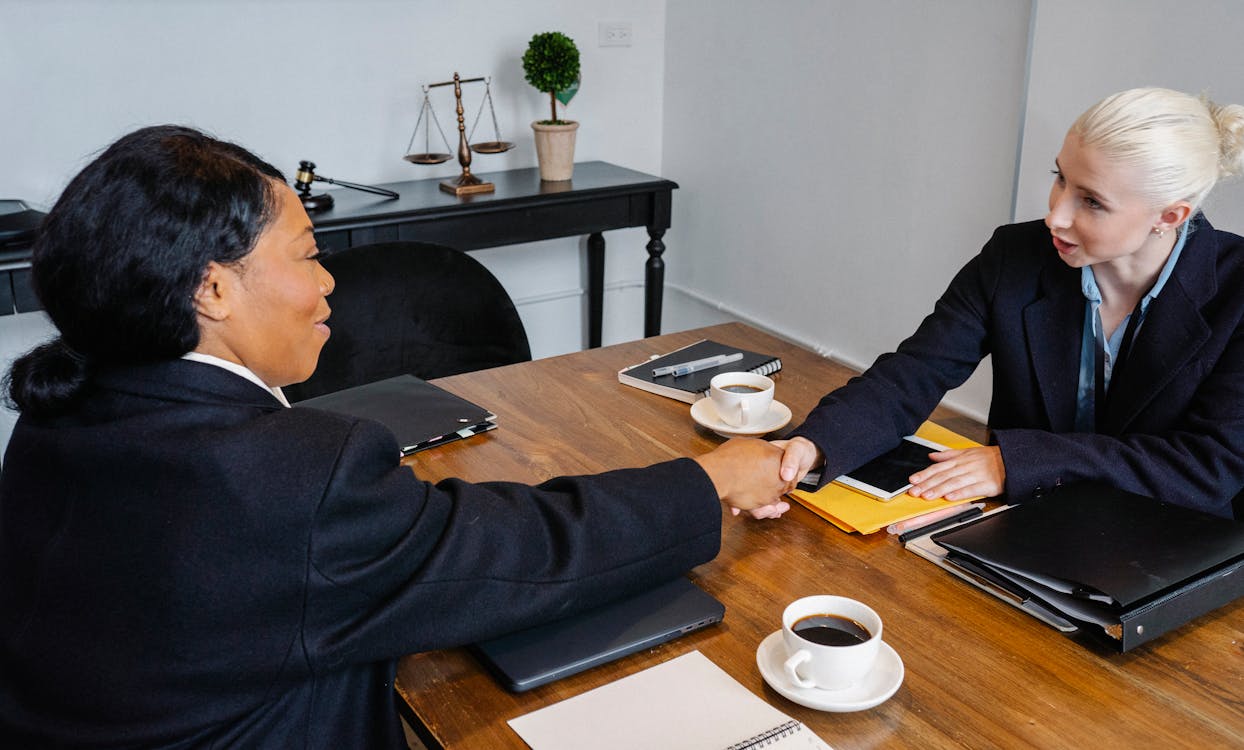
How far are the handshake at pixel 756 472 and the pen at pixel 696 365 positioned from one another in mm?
398

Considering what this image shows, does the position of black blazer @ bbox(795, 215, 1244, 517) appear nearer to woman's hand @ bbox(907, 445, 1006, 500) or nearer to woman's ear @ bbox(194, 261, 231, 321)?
woman's hand @ bbox(907, 445, 1006, 500)

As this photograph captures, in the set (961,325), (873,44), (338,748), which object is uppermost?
(873,44)

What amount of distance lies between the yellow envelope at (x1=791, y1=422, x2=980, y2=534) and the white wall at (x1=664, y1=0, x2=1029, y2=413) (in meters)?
1.49

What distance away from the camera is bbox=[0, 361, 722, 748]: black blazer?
94 centimetres

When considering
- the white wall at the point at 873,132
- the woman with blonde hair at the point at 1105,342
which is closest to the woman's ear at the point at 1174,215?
the woman with blonde hair at the point at 1105,342

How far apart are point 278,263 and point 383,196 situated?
2109 millimetres

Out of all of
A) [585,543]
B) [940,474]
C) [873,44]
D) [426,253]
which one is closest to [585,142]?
[873,44]

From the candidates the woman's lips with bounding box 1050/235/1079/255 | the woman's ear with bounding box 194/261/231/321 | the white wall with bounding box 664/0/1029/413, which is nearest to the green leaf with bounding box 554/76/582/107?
the white wall with bounding box 664/0/1029/413

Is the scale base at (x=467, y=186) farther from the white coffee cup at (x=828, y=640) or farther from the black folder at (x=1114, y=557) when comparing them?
the white coffee cup at (x=828, y=640)

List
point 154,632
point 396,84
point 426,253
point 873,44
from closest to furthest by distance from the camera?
point 154,632, point 426,253, point 873,44, point 396,84

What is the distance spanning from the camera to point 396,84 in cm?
329

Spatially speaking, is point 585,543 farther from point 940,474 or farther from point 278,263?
point 940,474

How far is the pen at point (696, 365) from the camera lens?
69.9 inches

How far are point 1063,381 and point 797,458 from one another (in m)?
0.50
